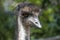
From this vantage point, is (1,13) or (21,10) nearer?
(21,10)

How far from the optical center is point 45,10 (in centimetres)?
645

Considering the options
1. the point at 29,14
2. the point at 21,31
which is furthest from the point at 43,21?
the point at 29,14

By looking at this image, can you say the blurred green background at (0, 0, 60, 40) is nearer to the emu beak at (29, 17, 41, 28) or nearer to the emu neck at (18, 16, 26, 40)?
the emu neck at (18, 16, 26, 40)

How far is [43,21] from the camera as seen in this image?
21.6ft

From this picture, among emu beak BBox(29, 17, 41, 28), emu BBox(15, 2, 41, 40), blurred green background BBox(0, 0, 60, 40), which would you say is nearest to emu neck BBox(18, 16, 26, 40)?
emu BBox(15, 2, 41, 40)

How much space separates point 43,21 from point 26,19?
287cm

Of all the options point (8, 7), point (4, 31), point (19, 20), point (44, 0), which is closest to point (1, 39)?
point (4, 31)

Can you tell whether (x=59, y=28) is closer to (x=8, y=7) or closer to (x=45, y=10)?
(x=45, y=10)

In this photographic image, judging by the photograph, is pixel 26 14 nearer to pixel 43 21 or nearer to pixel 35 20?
pixel 35 20

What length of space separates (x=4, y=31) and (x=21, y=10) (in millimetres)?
2121

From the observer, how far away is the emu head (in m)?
3.68

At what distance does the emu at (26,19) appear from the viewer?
368 centimetres

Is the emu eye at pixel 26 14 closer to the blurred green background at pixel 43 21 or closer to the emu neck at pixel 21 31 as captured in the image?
the emu neck at pixel 21 31

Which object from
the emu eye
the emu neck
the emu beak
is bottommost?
the emu neck
